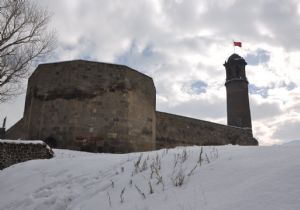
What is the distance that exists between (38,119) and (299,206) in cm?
1177

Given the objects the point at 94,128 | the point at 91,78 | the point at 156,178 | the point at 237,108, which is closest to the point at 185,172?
the point at 156,178

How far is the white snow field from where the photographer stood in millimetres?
2475

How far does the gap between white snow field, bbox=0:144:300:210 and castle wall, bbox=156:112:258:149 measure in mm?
10958

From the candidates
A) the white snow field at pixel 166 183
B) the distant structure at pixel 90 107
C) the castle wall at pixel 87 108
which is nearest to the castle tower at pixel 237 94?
the distant structure at pixel 90 107

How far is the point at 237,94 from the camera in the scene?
27500 millimetres

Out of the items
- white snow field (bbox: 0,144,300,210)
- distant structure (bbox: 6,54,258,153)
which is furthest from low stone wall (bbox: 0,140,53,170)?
white snow field (bbox: 0,144,300,210)

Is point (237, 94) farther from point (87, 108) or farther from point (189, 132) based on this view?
point (87, 108)

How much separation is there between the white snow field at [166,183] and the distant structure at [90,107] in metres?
6.27

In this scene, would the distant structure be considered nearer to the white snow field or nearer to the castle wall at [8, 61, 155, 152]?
the castle wall at [8, 61, 155, 152]

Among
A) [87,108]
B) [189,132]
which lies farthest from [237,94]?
[87,108]

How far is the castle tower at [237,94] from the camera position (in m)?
26.7

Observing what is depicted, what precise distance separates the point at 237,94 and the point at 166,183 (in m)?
25.4

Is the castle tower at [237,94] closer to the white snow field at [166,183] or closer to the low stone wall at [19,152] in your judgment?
the low stone wall at [19,152]

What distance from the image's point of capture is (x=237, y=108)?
27094mm
